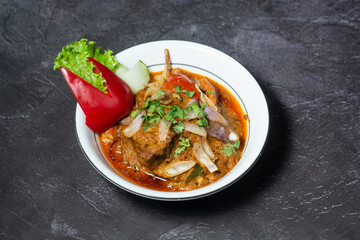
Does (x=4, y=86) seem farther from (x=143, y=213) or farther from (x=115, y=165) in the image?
(x=143, y=213)

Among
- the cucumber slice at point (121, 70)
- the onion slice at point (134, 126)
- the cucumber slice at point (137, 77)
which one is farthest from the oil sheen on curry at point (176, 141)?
the cucumber slice at point (121, 70)

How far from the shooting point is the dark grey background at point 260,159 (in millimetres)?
4359

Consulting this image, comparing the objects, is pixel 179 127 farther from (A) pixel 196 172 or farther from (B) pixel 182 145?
(A) pixel 196 172

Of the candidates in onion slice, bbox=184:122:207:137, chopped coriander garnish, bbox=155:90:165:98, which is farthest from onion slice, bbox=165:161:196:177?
chopped coriander garnish, bbox=155:90:165:98

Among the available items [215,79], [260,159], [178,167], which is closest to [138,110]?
[178,167]

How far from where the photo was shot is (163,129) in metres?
3.99

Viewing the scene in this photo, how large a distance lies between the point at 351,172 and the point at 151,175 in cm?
219

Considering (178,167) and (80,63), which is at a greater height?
(80,63)

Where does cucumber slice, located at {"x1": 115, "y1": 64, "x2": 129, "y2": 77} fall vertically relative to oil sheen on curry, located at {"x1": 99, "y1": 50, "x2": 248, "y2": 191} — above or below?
above

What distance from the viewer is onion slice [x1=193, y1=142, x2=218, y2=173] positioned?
13.0 ft

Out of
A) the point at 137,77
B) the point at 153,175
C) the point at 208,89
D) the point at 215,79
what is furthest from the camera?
the point at 215,79

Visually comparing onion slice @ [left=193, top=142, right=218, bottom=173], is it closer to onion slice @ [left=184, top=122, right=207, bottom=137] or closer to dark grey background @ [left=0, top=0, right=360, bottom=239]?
onion slice @ [left=184, top=122, right=207, bottom=137]

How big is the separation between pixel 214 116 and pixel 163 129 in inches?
21.8

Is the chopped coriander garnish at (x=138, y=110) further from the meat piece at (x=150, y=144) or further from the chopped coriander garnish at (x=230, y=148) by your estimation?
the chopped coriander garnish at (x=230, y=148)
